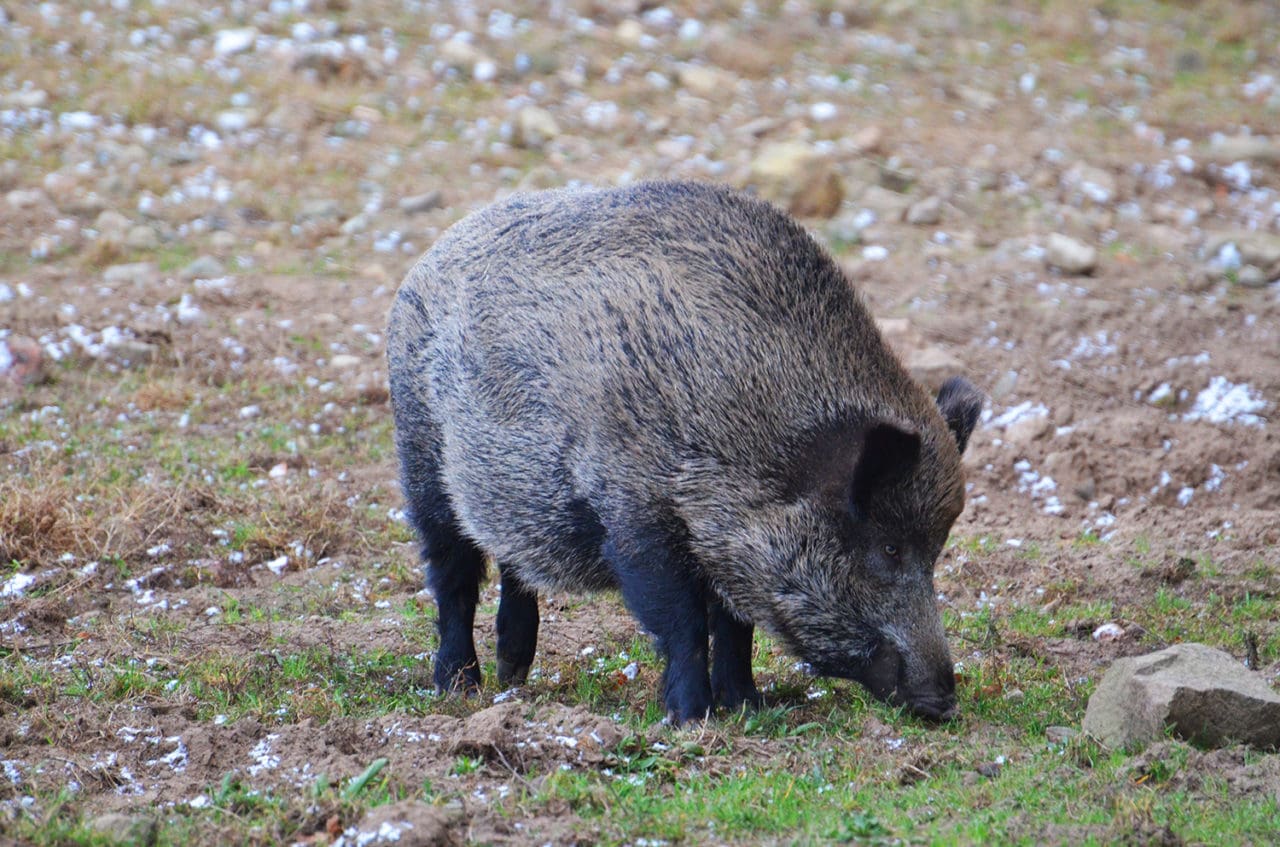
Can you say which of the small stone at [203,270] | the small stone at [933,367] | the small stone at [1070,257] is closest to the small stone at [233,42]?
the small stone at [203,270]

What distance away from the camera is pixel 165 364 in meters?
9.47

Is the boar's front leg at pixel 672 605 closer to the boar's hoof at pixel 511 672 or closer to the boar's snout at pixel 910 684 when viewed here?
the boar's snout at pixel 910 684

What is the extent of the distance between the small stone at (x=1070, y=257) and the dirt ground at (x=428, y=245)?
0.16 feet

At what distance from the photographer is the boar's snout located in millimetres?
4766

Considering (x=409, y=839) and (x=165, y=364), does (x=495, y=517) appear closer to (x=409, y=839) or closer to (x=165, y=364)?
(x=409, y=839)

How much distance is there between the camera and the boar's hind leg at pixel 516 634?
19.1 feet

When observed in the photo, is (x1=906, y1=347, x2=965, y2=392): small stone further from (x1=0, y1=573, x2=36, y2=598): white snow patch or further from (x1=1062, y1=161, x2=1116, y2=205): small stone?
(x1=0, y1=573, x2=36, y2=598): white snow patch

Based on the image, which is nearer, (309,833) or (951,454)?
(309,833)

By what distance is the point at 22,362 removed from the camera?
905 centimetres

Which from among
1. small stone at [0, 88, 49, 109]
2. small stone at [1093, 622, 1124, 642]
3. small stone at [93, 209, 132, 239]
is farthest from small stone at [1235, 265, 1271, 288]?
small stone at [0, 88, 49, 109]

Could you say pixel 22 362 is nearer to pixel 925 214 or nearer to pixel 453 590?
pixel 453 590

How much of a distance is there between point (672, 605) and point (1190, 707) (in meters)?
1.71

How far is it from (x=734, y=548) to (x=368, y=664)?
178 centimetres

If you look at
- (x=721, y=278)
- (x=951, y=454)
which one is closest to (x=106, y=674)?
(x=721, y=278)
